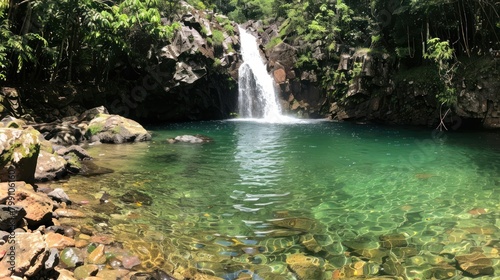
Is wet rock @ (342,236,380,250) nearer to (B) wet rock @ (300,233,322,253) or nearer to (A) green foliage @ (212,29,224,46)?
(B) wet rock @ (300,233,322,253)

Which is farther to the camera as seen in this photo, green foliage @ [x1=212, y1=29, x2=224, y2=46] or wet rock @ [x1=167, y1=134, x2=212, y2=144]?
green foliage @ [x1=212, y1=29, x2=224, y2=46]

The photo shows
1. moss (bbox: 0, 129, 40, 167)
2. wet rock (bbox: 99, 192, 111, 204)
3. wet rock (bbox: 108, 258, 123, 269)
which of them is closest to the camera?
wet rock (bbox: 108, 258, 123, 269)

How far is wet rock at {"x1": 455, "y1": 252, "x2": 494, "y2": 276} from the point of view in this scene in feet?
15.7

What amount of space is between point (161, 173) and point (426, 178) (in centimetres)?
716

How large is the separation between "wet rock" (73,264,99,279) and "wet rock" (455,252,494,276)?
4682 mm

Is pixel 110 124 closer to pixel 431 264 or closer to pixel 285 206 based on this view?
pixel 285 206

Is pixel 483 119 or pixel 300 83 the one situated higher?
pixel 300 83

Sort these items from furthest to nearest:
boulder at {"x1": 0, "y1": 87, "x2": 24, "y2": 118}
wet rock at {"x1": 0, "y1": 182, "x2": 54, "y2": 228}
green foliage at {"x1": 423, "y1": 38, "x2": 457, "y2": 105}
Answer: green foliage at {"x1": 423, "y1": 38, "x2": 457, "y2": 105} → boulder at {"x1": 0, "y1": 87, "x2": 24, "y2": 118} → wet rock at {"x1": 0, "y1": 182, "x2": 54, "y2": 228}

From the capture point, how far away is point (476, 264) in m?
4.97

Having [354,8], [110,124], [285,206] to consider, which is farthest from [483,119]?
[110,124]

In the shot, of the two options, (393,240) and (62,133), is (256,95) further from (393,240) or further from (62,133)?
(393,240)

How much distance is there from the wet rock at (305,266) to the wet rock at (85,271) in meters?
2.46

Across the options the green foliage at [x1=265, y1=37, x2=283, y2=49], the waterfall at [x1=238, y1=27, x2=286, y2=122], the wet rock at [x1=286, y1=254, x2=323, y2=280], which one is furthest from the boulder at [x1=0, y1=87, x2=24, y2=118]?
the green foliage at [x1=265, y1=37, x2=283, y2=49]

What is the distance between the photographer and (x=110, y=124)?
16.9 meters
